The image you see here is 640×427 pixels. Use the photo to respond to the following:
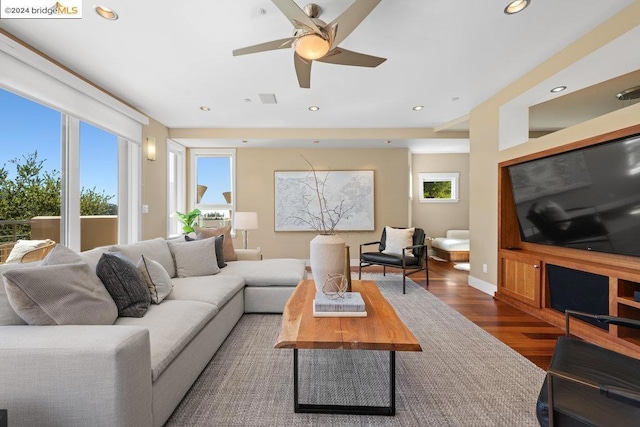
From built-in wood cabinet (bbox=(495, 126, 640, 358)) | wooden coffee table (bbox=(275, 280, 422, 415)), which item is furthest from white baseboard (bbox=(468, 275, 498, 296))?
wooden coffee table (bbox=(275, 280, 422, 415))

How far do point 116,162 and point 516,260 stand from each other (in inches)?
201

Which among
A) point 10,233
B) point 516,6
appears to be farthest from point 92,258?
point 516,6

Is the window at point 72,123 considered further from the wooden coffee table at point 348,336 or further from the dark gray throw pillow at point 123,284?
the wooden coffee table at point 348,336

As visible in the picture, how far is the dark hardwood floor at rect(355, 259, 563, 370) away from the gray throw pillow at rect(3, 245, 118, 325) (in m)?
2.85

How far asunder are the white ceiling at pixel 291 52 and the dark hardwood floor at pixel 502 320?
237 cm

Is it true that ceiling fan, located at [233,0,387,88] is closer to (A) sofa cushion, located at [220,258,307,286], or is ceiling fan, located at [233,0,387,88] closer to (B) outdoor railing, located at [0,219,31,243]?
(A) sofa cushion, located at [220,258,307,286]

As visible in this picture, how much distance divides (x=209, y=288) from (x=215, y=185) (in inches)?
154

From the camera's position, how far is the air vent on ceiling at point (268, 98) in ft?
11.8

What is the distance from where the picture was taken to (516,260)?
3.28m

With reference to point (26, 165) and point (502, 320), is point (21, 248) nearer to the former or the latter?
point (26, 165)

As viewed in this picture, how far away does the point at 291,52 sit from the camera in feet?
8.64

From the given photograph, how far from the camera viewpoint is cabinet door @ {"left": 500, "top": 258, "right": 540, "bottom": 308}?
299 centimetres

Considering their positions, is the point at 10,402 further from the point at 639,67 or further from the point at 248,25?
the point at 639,67

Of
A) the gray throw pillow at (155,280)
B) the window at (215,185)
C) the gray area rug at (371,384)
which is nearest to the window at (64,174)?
the gray throw pillow at (155,280)
